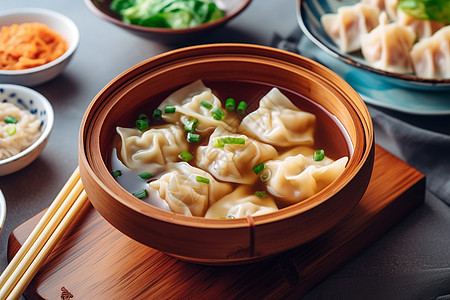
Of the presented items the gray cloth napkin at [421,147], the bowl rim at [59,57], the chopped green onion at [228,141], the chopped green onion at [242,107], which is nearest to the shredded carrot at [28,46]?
the bowl rim at [59,57]

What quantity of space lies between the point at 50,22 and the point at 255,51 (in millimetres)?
1651

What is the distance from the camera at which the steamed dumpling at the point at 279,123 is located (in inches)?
80.8

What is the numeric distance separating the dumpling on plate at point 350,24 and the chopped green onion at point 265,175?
1369 millimetres

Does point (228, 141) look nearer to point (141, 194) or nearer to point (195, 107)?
point (195, 107)

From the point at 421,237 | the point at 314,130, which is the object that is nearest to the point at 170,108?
the point at 314,130

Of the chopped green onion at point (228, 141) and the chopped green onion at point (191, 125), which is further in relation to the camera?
the chopped green onion at point (191, 125)

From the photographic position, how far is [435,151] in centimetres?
245

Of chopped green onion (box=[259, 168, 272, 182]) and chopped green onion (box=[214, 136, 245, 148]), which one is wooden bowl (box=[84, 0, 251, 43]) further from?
chopped green onion (box=[259, 168, 272, 182])

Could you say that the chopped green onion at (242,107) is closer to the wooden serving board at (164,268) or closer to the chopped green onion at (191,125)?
the chopped green onion at (191,125)

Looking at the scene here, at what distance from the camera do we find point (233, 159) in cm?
191

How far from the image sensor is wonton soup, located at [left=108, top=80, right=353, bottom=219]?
1.81 metres

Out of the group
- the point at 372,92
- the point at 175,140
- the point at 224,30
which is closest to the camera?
the point at 175,140

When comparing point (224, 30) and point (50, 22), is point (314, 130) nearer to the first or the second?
point (224, 30)

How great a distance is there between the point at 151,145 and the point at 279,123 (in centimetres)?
51
